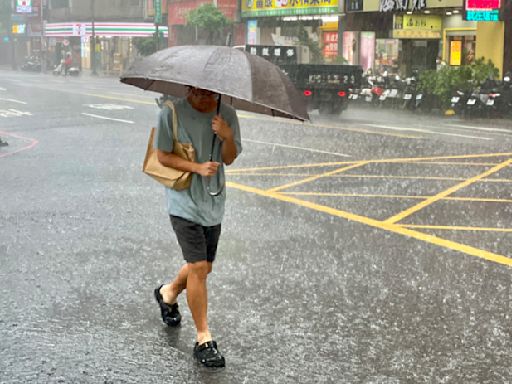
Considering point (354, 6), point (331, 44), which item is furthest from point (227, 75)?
point (331, 44)

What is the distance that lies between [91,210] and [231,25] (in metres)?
41.2

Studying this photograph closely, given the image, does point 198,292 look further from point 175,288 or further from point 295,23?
point 295,23

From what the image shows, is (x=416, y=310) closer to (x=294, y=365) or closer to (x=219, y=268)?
(x=294, y=365)

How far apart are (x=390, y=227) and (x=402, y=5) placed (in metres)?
25.3

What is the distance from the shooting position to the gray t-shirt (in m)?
5.23

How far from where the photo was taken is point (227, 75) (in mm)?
4871

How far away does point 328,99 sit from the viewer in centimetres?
2592

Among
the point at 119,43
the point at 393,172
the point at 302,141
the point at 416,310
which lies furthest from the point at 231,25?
the point at 416,310

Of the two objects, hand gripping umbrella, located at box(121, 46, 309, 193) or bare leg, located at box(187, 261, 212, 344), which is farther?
bare leg, located at box(187, 261, 212, 344)

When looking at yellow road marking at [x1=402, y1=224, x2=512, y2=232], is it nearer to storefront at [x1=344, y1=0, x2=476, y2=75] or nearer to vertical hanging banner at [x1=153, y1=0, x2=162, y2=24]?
storefront at [x1=344, y1=0, x2=476, y2=75]

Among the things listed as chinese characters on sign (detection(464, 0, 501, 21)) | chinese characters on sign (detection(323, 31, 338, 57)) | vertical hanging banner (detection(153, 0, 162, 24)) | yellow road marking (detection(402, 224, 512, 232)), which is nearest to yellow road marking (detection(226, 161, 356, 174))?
yellow road marking (detection(402, 224, 512, 232))

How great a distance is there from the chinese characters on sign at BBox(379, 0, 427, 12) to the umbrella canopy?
28412 millimetres

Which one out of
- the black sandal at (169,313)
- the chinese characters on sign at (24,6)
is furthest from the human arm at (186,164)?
the chinese characters on sign at (24,6)

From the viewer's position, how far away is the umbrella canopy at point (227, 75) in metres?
4.80
